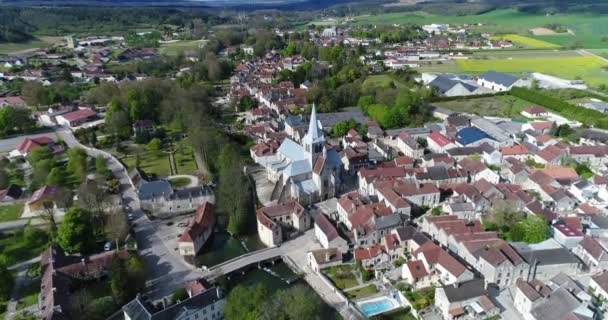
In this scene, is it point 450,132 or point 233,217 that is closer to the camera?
point 233,217

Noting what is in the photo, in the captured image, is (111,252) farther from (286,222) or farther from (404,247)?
(404,247)

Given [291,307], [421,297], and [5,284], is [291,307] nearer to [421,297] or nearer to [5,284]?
[421,297]

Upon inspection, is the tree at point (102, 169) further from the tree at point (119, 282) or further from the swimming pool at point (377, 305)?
the swimming pool at point (377, 305)

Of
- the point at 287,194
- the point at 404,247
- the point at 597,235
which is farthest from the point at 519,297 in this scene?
the point at 287,194

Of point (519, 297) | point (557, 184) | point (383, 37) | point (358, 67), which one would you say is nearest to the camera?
point (519, 297)

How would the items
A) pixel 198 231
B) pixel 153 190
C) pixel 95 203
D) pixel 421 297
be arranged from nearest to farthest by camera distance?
pixel 421 297, pixel 198 231, pixel 95 203, pixel 153 190

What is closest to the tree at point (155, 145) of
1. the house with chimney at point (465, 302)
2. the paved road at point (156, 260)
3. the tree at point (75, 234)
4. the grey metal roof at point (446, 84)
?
the paved road at point (156, 260)

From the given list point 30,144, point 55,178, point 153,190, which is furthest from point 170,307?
point 30,144
